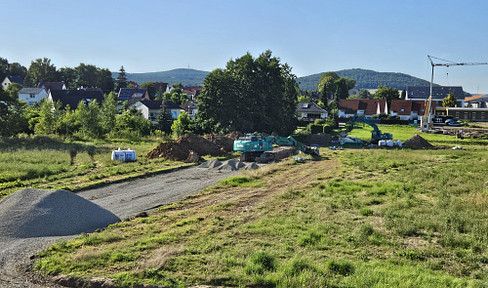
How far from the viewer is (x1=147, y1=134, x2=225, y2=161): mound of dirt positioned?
1503 inches

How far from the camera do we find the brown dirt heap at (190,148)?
38250 millimetres

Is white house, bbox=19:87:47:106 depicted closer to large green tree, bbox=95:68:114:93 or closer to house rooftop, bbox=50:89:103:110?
→ house rooftop, bbox=50:89:103:110

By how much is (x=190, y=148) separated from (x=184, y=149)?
147 centimetres

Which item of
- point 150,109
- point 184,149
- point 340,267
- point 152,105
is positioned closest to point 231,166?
point 184,149

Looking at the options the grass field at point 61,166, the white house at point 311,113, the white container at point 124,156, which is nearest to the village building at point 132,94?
the white house at point 311,113

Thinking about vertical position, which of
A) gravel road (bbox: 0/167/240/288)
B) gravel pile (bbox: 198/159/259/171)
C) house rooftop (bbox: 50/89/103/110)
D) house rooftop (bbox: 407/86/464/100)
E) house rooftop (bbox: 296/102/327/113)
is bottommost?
gravel road (bbox: 0/167/240/288)

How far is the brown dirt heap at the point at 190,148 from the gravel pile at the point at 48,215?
20.0 meters

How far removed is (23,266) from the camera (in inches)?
469

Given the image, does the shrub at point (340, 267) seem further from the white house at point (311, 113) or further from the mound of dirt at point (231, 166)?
the white house at point (311, 113)

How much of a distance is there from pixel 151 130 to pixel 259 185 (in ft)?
133

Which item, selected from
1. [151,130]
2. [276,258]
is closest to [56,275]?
[276,258]

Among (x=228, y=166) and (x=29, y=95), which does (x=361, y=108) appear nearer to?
(x=228, y=166)

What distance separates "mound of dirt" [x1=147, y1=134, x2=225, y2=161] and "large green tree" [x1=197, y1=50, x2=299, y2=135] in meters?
11.9

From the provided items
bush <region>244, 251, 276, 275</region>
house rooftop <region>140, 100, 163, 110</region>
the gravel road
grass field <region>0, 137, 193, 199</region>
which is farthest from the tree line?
bush <region>244, 251, 276, 275</region>
